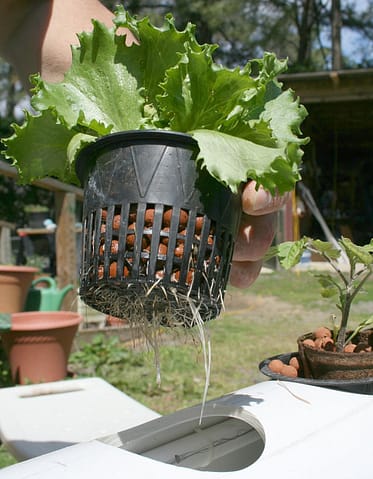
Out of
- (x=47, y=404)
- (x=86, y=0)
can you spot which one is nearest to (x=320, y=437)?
(x=86, y=0)

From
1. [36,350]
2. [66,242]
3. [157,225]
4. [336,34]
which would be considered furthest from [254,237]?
[336,34]

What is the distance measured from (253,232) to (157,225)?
30cm

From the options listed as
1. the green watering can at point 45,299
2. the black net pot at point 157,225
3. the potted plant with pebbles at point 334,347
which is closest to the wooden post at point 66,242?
the green watering can at point 45,299

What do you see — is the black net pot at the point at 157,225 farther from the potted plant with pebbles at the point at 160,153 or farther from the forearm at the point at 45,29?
the forearm at the point at 45,29

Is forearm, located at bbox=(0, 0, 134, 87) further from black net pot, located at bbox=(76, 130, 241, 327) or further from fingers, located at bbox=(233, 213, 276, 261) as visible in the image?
fingers, located at bbox=(233, 213, 276, 261)

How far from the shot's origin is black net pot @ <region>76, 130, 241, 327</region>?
3.40 feet

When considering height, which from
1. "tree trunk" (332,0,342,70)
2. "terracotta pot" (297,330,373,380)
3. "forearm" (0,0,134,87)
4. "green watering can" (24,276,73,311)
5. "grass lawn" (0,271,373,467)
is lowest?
"grass lawn" (0,271,373,467)

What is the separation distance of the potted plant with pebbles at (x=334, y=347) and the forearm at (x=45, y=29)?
710 mm

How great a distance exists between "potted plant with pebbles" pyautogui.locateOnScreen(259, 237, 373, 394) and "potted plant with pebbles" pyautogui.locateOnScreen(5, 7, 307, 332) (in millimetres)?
331

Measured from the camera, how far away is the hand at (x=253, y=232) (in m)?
1.15

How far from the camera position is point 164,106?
3.73 feet

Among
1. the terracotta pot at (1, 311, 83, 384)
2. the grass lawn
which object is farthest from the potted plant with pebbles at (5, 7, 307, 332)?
the terracotta pot at (1, 311, 83, 384)

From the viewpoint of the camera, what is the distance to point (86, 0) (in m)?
1.54

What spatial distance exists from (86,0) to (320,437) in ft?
3.88
